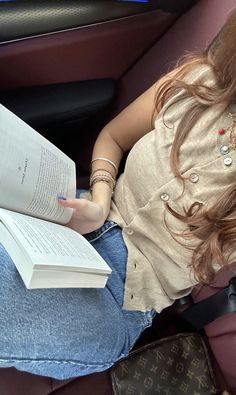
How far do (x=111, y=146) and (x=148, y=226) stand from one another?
0.65 feet

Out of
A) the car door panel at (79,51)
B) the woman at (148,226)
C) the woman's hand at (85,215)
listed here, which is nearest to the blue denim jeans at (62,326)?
the woman at (148,226)

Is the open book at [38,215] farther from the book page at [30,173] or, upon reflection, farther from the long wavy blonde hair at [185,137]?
the long wavy blonde hair at [185,137]

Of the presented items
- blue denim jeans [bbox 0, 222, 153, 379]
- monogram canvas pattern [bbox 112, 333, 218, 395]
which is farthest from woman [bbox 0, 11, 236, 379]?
monogram canvas pattern [bbox 112, 333, 218, 395]

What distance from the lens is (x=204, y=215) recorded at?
780mm

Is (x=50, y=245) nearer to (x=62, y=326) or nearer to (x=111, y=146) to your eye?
(x=62, y=326)

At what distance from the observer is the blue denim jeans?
720 mm

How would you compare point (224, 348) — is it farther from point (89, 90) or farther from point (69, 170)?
point (89, 90)

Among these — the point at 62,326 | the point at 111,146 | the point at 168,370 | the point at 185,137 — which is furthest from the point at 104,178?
the point at 168,370

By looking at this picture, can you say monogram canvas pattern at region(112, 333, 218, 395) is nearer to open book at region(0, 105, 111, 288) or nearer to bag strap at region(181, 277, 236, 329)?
bag strap at region(181, 277, 236, 329)

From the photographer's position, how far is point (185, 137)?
2.74ft

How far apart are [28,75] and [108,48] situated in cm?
17

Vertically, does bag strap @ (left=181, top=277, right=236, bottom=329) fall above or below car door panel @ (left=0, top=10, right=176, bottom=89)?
below

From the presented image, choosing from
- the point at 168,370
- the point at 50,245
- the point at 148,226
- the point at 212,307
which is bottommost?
the point at 168,370

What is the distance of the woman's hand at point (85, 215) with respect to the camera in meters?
0.80
